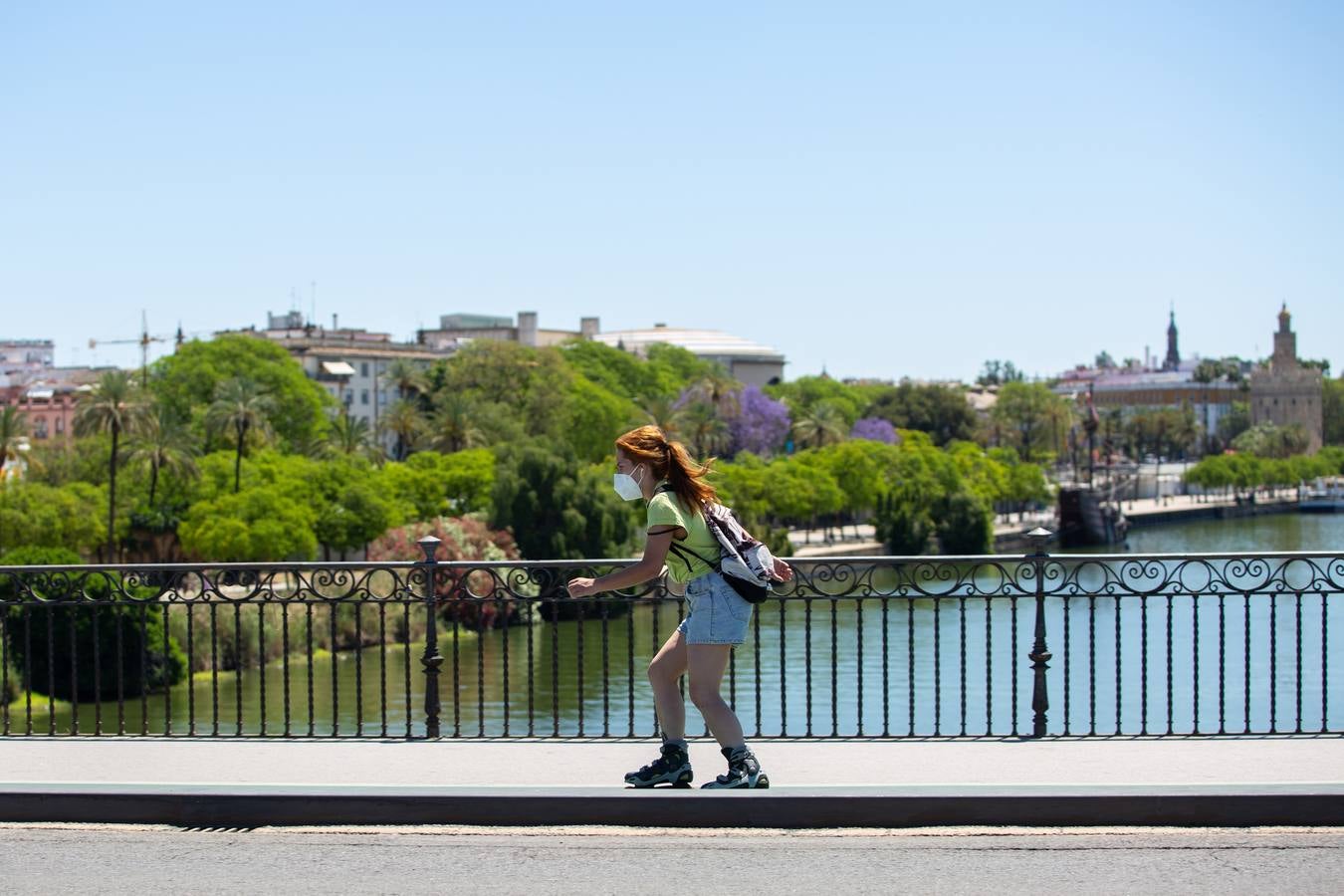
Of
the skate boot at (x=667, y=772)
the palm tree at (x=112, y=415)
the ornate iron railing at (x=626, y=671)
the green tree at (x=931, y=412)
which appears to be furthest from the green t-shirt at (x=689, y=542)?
the green tree at (x=931, y=412)

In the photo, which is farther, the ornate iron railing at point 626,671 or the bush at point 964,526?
the bush at point 964,526

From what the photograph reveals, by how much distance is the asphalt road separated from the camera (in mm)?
6551

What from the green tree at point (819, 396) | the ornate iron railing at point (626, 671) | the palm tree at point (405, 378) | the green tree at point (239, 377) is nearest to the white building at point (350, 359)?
the palm tree at point (405, 378)

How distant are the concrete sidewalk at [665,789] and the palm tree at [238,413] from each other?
56.4 m

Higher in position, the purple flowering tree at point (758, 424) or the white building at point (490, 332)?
the white building at point (490, 332)

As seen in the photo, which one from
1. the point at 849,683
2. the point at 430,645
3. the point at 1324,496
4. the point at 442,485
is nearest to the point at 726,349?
the point at 1324,496

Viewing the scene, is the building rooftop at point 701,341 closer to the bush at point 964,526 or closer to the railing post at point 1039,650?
the bush at point 964,526

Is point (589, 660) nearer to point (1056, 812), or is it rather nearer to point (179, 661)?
point (179, 661)

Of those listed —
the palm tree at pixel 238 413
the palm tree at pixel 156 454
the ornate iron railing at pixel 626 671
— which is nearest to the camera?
the ornate iron railing at pixel 626 671

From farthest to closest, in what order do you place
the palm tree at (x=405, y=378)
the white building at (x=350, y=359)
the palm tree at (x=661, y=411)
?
the white building at (x=350, y=359), the palm tree at (x=405, y=378), the palm tree at (x=661, y=411)

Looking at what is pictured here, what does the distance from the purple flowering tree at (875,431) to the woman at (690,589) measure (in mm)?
113253

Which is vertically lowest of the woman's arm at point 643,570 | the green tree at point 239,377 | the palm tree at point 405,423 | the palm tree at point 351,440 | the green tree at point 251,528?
the green tree at point 251,528

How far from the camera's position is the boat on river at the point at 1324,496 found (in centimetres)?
14825

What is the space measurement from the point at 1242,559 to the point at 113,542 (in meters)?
56.2
